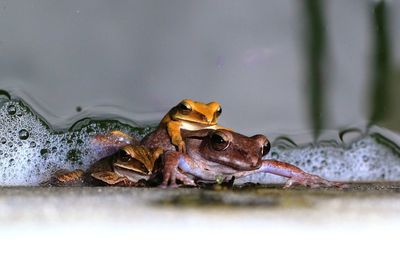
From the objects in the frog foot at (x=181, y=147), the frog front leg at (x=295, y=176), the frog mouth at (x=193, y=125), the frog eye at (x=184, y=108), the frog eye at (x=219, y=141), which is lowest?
the frog front leg at (x=295, y=176)

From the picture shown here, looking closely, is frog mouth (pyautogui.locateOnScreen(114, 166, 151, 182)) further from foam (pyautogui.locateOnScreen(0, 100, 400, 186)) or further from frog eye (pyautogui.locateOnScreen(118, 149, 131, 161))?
foam (pyautogui.locateOnScreen(0, 100, 400, 186))

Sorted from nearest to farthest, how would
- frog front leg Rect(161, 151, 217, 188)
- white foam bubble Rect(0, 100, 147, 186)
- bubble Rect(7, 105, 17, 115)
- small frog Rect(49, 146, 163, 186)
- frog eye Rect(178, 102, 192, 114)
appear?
1. frog front leg Rect(161, 151, 217, 188)
2. small frog Rect(49, 146, 163, 186)
3. frog eye Rect(178, 102, 192, 114)
4. white foam bubble Rect(0, 100, 147, 186)
5. bubble Rect(7, 105, 17, 115)

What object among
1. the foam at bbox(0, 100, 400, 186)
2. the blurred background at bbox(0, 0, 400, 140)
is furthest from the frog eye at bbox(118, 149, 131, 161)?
the blurred background at bbox(0, 0, 400, 140)

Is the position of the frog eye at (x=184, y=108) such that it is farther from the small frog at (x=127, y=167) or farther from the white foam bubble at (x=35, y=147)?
the white foam bubble at (x=35, y=147)

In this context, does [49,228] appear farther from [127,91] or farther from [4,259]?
A: [127,91]

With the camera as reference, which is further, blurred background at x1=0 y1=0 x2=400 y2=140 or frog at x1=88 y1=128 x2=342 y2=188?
blurred background at x1=0 y1=0 x2=400 y2=140

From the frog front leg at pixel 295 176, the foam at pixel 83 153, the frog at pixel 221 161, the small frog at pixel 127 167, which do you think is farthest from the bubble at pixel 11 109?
the frog front leg at pixel 295 176

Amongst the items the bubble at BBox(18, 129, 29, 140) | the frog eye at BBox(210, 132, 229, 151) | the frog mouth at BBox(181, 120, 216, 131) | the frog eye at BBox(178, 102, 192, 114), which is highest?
the frog eye at BBox(178, 102, 192, 114)

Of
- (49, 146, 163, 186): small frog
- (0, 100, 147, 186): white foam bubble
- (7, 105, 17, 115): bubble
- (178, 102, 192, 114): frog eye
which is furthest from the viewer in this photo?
(7, 105, 17, 115): bubble
